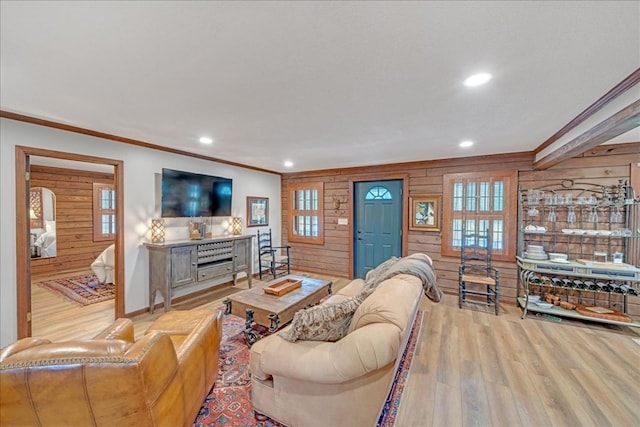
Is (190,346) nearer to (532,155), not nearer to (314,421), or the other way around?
(314,421)

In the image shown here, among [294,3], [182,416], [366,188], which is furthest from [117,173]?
[366,188]

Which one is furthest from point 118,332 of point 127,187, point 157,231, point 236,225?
point 236,225

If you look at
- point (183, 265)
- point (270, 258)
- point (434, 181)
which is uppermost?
point (434, 181)

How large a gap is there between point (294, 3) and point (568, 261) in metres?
4.32

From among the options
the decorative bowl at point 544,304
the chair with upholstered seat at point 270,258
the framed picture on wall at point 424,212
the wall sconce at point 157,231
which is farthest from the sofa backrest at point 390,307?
the chair with upholstered seat at point 270,258

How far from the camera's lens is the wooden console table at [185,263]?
11.0 ft

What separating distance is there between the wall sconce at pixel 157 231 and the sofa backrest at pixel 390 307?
308 cm

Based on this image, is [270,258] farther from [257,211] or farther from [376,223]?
[376,223]

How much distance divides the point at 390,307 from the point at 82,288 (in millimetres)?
5534

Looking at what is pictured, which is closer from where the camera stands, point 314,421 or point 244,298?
point 314,421

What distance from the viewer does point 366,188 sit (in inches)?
203

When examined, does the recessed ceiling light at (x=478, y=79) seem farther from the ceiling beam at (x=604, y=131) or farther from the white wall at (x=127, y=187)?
the white wall at (x=127, y=187)

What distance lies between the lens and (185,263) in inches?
140

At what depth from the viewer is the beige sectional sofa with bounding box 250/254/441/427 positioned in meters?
1.37
